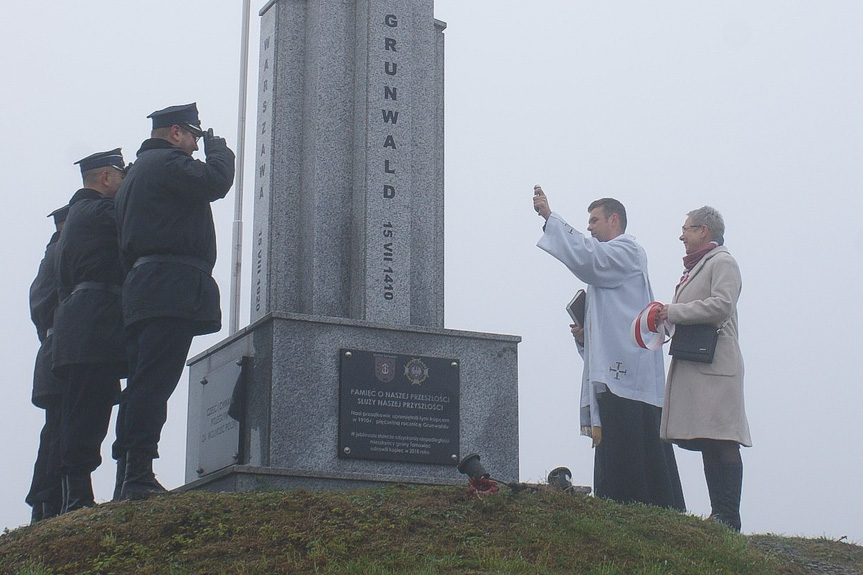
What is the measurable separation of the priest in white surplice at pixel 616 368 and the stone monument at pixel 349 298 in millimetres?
512

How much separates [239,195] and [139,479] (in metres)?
3.62

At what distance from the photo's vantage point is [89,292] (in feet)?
21.9

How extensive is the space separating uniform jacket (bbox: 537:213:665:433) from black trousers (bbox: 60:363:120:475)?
2710 mm

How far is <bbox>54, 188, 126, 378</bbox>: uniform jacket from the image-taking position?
6535 millimetres

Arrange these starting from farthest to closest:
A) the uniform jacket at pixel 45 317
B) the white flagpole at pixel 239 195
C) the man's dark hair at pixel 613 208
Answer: the white flagpole at pixel 239 195
the man's dark hair at pixel 613 208
the uniform jacket at pixel 45 317

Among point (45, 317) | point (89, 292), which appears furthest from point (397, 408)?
point (45, 317)

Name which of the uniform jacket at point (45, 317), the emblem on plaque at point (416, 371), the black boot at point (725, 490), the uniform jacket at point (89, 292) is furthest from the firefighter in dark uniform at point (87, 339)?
the black boot at point (725, 490)

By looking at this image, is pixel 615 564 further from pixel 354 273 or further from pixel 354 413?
pixel 354 273

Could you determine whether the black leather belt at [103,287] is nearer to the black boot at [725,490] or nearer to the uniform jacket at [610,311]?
the uniform jacket at [610,311]

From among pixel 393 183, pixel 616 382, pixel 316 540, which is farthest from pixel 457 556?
pixel 393 183

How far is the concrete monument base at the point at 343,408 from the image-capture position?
677 cm

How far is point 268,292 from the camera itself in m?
7.62

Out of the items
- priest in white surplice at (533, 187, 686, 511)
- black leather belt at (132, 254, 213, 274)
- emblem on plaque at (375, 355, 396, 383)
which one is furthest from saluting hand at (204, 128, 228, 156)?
priest in white surplice at (533, 187, 686, 511)

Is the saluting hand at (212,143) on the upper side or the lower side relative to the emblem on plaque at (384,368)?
upper
